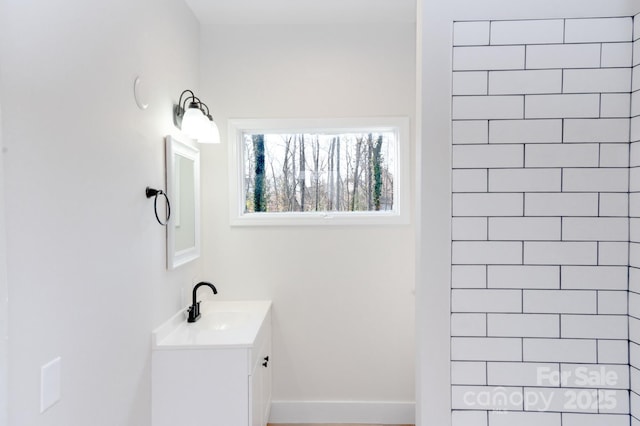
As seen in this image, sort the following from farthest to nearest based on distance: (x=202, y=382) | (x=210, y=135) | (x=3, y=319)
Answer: (x=210, y=135) < (x=202, y=382) < (x=3, y=319)

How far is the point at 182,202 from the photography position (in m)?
1.92

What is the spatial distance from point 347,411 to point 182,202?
1697 mm

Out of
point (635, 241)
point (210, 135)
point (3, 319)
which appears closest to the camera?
point (3, 319)

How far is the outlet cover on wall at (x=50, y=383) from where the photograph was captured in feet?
3.02

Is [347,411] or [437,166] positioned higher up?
[437,166]

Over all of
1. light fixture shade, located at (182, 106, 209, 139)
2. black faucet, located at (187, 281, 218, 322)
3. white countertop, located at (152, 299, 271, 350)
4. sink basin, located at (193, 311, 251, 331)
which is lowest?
sink basin, located at (193, 311, 251, 331)

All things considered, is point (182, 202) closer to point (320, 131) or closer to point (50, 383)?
point (320, 131)

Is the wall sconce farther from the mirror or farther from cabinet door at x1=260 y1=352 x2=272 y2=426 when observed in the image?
cabinet door at x1=260 y1=352 x2=272 y2=426

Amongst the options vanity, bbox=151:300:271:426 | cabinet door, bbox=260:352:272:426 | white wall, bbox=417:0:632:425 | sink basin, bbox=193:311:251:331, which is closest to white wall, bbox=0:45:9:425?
vanity, bbox=151:300:271:426

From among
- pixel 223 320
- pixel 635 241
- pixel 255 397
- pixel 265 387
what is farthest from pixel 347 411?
pixel 635 241

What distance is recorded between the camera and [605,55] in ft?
2.91

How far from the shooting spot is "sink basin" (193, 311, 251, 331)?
1.92 metres

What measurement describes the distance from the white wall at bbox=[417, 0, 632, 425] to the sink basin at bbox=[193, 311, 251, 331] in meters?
1.21

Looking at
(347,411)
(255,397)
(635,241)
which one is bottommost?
(347,411)
